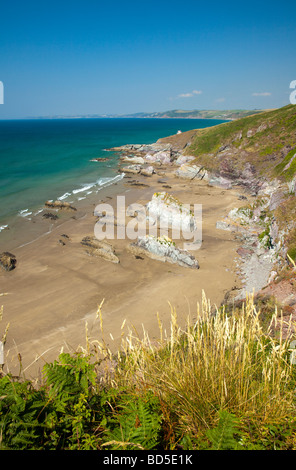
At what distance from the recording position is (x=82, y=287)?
14586mm

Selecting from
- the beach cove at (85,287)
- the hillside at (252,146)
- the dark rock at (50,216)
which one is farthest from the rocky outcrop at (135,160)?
the beach cove at (85,287)

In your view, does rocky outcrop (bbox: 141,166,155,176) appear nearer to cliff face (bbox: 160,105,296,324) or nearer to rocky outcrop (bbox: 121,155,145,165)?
cliff face (bbox: 160,105,296,324)

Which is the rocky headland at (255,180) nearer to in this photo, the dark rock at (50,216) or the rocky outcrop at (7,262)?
the dark rock at (50,216)

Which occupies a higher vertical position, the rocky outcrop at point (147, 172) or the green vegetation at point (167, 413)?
the rocky outcrop at point (147, 172)

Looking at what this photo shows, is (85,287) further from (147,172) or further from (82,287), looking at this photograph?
(147,172)

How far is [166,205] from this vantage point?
76.3 feet

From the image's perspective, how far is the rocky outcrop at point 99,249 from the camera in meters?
17.5

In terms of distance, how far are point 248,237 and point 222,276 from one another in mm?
6189

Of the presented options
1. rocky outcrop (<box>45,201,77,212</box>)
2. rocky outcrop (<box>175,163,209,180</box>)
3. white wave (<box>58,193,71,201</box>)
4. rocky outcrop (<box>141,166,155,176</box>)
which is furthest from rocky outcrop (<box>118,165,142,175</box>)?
rocky outcrop (<box>45,201,77,212</box>)

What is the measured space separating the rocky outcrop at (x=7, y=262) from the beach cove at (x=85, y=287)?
1.06 ft

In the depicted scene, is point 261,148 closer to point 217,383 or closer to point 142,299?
point 142,299

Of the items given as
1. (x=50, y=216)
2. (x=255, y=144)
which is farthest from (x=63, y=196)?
(x=255, y=144)

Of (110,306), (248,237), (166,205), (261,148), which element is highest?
Answer: (261,148)
